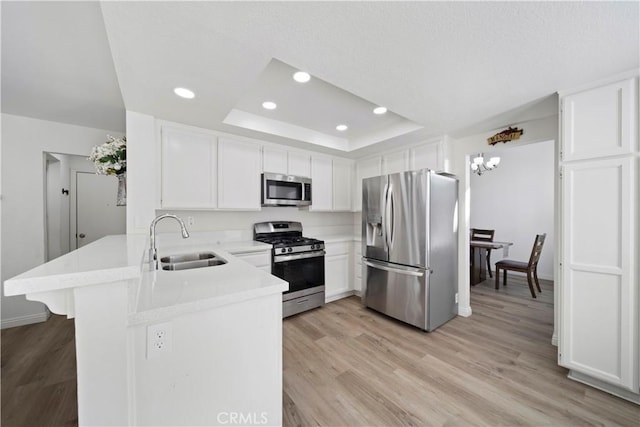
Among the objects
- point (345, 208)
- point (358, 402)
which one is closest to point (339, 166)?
point (345, 208)

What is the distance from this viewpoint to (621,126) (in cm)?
169

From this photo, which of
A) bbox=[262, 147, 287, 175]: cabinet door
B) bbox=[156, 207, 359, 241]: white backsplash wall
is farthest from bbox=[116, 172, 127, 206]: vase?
bbox=[262, 147, 287, 175]: cabinet door

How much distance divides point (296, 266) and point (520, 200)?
16.4 ft

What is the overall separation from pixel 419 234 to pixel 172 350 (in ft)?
8.14

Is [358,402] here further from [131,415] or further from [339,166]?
[339,166]

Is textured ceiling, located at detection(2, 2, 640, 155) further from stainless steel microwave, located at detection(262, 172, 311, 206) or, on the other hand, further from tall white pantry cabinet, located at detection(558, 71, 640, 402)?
stainless steel microwave, located at detection(262, 172, 311, 206)

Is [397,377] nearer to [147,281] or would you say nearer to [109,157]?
[147,281]

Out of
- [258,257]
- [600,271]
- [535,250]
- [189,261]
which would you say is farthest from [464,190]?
[189,261]

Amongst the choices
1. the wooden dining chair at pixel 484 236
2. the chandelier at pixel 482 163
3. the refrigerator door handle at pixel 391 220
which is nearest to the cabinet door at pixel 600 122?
the refrigerator door handle at pixel 391 220

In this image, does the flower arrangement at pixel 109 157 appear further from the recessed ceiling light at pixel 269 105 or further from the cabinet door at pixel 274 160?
the cabinet door at pixel 274 160

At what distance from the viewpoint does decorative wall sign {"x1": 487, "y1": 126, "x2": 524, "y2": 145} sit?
263 centimetres

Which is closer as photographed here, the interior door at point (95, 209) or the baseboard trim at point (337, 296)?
the baseboard trim at point (337, 296)

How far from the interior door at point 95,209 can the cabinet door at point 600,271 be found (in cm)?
591

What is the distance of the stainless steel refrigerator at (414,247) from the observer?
2691 mm
